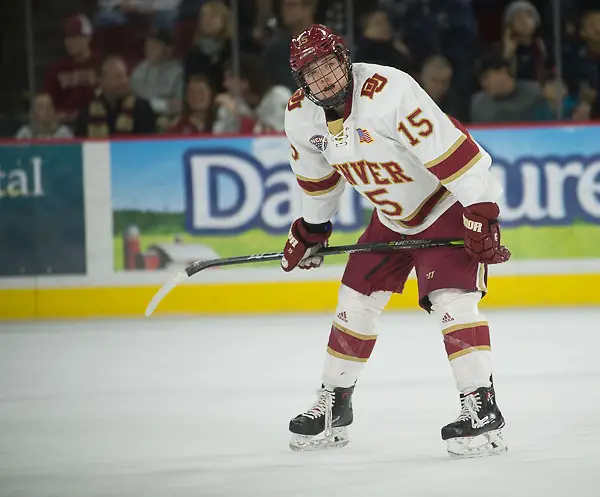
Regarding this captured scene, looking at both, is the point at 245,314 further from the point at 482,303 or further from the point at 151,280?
the point at 482,303

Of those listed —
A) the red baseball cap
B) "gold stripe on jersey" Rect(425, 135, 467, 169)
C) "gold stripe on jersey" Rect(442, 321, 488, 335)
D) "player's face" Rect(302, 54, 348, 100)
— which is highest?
the red baseball cap

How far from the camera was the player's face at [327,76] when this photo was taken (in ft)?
9.87

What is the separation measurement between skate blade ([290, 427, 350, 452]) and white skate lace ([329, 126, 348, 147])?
811 millimetres

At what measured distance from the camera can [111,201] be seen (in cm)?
634

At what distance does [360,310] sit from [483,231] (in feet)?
1.57

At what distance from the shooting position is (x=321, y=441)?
3.24m

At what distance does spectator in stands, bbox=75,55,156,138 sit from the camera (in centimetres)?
654

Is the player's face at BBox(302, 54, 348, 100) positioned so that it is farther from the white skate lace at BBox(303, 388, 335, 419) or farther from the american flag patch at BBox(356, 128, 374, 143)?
the white skate lace at BBox(303, 388, 335, 419)

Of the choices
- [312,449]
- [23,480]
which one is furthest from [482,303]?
[23,480]

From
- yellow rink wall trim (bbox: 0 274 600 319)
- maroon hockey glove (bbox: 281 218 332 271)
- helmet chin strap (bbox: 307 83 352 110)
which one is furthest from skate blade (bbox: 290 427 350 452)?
yellow rink wall trim (bbox: 0 274 600 319)

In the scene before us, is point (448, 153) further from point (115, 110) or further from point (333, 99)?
point (115, 110)

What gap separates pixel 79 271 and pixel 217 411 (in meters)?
2.72

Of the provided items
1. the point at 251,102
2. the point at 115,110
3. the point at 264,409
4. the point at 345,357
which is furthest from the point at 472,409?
the point at 115,110

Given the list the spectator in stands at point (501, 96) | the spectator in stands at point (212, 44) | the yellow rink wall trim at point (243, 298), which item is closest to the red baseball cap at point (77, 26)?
the spectator in stands at point (212, 44)
